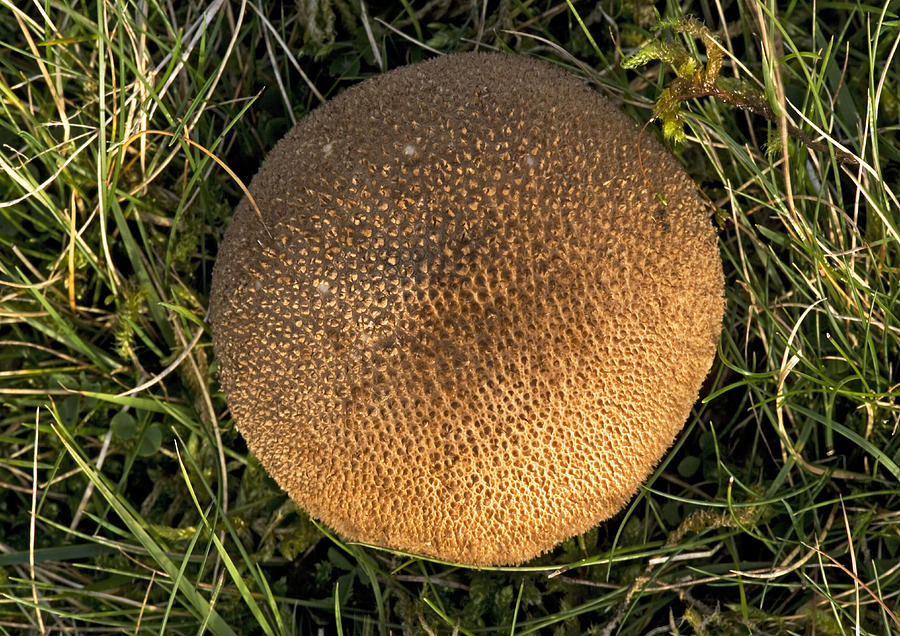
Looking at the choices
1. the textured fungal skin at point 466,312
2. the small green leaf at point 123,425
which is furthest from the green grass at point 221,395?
the textured fungal skin at point 466,312

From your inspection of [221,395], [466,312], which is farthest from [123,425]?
[466,312]

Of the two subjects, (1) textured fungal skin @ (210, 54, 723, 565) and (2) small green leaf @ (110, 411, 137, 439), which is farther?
(2) small green leaf @ (110, 411, 137, 439)

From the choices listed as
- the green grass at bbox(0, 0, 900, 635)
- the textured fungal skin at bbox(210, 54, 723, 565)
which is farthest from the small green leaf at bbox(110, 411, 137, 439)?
the textured fungal skin at bbox(210, 54, 723, 565)

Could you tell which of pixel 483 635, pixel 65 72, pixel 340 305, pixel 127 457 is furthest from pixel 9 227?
pixel 483 635

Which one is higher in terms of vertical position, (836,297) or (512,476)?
(512,476)

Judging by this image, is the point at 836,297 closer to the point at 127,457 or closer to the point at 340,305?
the point at 340,305

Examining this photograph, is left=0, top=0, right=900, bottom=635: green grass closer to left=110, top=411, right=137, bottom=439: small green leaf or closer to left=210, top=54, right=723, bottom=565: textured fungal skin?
left=110, top=411, right=137, bottom=439: small green leaf
